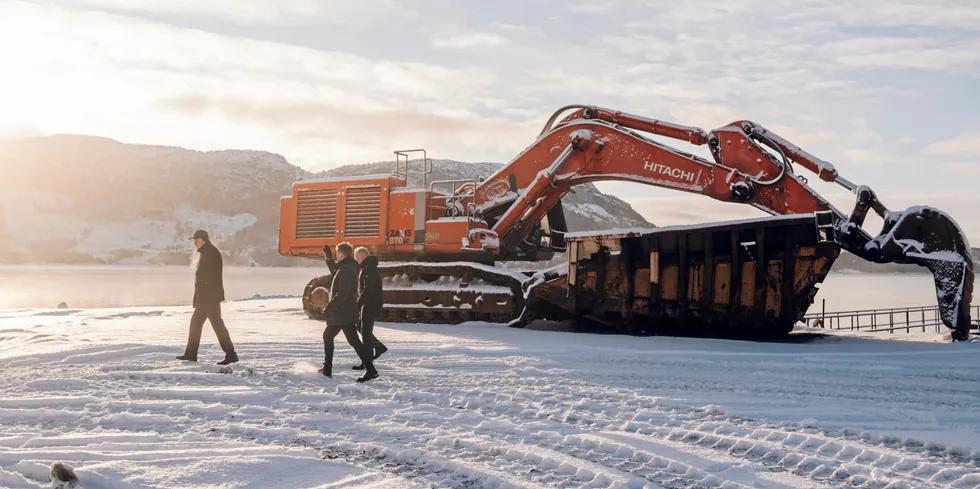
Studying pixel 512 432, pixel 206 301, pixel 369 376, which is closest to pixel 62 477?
pixel 512 432

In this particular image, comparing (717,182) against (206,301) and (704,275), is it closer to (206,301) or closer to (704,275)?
(704,275)

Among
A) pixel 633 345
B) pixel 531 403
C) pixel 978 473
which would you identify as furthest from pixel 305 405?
pixel 633 345

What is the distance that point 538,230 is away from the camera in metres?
16.0

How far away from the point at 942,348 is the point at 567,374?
19.9 ft

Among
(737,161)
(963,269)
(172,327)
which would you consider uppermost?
(737,161)

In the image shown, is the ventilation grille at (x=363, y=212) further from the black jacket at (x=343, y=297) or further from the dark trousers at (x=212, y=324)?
the black jacket at (x=343, y=297)

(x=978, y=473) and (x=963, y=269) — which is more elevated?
(x=963, y=269)

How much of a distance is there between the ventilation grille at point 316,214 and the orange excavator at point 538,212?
2cm

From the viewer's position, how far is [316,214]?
16.0 meters

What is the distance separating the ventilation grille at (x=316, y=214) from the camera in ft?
51.9

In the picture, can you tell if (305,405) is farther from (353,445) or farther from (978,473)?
(978,473)

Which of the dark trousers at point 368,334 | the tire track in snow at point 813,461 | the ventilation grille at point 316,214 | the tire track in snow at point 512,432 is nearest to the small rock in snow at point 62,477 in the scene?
the tire track in snow at point 512,432

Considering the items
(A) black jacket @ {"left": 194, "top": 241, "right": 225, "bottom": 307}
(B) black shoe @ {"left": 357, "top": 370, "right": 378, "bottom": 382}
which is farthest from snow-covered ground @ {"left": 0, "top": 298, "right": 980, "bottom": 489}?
(A) black jacket @ {"left": 194, "top": 241, "right": 225, "bottom": 307}

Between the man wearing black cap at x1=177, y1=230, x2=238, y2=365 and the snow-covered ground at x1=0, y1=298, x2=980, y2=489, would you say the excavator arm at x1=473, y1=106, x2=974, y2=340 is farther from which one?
the man wearing black cap at x1=177, y1=230, x2=238, y2=365
